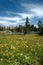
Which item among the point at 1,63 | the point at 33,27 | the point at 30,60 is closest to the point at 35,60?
the point at 30,60

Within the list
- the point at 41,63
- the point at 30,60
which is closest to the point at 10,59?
the point at 30,60

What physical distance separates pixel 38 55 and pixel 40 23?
57749mm

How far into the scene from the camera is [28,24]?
3851 inches

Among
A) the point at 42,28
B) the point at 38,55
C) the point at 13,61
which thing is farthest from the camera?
the point at 42,28

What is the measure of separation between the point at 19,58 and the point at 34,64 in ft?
2.64

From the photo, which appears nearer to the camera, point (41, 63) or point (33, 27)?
point (41, 63)

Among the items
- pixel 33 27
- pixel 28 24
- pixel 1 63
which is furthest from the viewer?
pixel 33 27

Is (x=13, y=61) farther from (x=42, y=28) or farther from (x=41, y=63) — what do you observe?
(x=42, y=28)

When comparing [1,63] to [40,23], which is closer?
[1,63]

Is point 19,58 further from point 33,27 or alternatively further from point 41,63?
point 33,27

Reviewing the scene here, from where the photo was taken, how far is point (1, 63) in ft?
21.9

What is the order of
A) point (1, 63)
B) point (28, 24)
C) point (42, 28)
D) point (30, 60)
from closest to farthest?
point (1, 63) < point (30, 60) < point (42, 28) < point (28, 24)

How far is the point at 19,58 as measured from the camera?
756 cm

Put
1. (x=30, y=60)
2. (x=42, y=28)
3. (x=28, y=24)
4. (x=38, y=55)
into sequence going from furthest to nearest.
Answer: (x=28, y=24)
(x=42, y=28)
(x=38, y=55)
(x=30, y=60)
